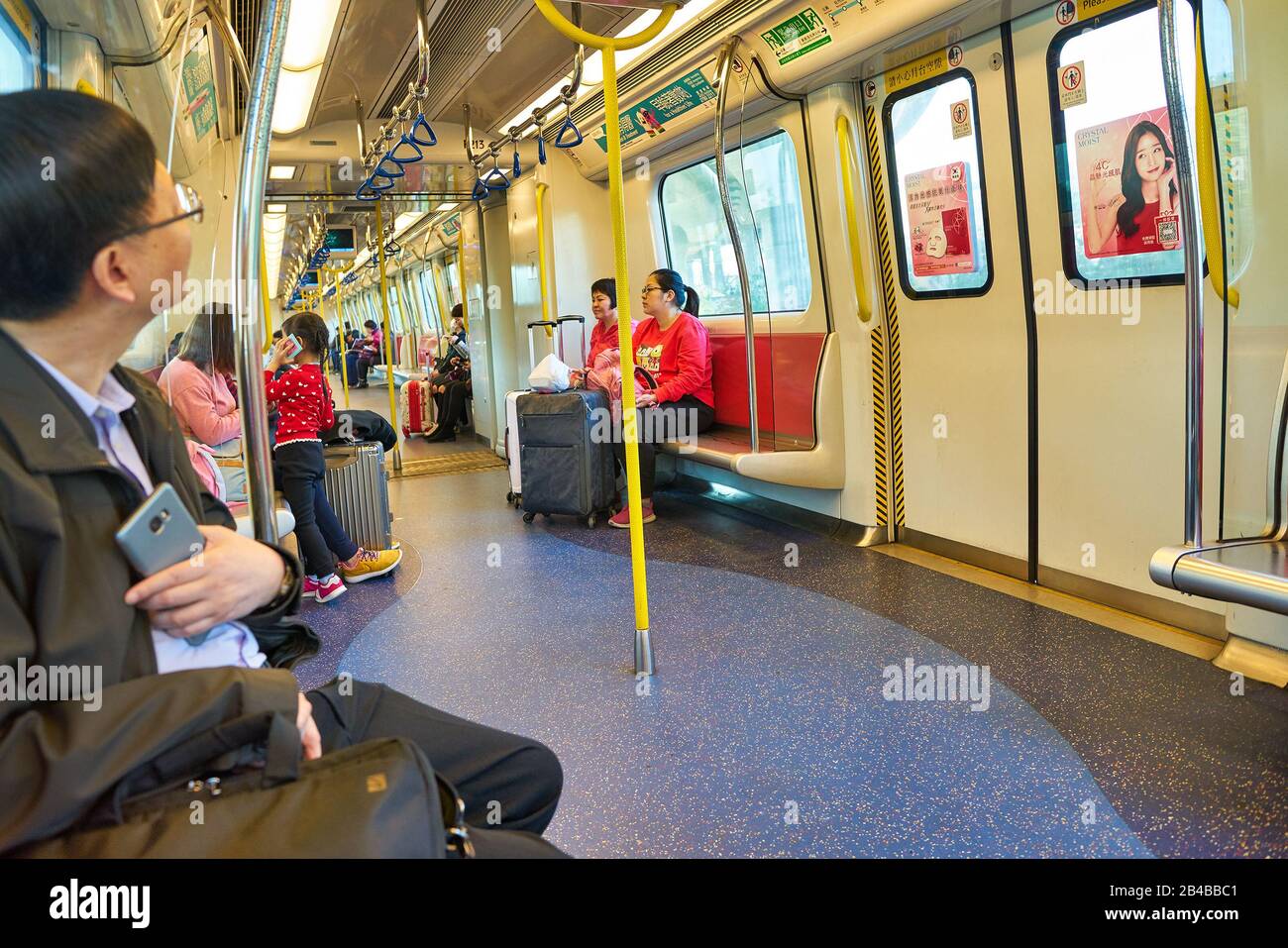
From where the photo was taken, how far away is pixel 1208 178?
3.06 metres

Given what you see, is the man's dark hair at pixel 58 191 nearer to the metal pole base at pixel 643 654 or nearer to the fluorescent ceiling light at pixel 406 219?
the metal pole base at pixel 643 654

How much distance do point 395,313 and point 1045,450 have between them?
26.6m

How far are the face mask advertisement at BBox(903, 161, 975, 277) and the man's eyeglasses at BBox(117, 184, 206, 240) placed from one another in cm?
417

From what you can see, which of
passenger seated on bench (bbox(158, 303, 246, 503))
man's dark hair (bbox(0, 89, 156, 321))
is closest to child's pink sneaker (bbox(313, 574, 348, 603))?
passenger seated on bench (bbox(158, 303, 246, 503))

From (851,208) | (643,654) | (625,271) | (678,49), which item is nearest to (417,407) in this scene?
(678,49)

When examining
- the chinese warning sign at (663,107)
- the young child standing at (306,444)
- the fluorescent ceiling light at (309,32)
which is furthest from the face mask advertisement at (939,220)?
the fluorescent ceiling light at (309,32)

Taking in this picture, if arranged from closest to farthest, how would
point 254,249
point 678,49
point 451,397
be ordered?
point 254,249, point 678,49, point 451,397

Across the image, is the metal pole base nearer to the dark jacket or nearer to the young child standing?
the young child standing

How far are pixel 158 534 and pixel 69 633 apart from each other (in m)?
0.13

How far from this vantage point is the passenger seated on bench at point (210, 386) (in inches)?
69.3

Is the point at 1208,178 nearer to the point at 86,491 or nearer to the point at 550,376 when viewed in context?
the point at 86,491

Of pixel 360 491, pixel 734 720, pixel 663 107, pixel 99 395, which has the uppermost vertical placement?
pixel 663 107
